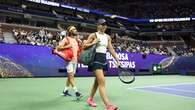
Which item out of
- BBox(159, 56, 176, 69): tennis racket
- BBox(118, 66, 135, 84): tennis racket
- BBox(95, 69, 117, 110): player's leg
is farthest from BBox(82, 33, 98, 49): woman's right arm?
BBox(159, 56, 176, 69): tennis racket

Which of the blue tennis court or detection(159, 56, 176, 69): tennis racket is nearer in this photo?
the blue tennis court

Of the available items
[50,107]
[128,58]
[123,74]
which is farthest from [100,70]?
[128,58]

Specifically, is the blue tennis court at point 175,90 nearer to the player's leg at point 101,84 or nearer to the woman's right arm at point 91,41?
the player's leg at point 101,84

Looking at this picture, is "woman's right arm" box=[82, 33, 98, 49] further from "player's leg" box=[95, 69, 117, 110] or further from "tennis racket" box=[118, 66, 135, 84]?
"tennis racket" box=[118, 66, 135, 84]

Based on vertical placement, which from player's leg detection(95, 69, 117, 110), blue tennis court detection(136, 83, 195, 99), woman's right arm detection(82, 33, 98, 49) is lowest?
blue tennis court detection(136, 83, 195, 99)

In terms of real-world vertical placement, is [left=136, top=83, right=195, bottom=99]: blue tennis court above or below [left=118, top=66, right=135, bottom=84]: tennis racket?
below

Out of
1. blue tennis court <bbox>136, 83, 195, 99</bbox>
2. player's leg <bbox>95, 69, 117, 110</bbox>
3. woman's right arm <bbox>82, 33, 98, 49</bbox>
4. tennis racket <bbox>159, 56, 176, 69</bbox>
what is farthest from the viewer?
tennis racket <bbox>159, 56, 176, 69</bbox>

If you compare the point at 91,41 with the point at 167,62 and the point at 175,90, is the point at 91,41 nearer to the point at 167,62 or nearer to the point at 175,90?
the point at 175,90

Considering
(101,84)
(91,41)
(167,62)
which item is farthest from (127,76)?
(167,62)

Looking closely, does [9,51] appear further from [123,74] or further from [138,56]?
[138,56]

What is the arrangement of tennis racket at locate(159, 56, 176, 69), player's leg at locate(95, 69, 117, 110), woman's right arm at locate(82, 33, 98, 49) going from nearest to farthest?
player's leg at locate(95, 69, 117, 110) → woman's right arm at locate(82, 33, 98, 49) → tennis racket at locate(159, 56, 176, 69)

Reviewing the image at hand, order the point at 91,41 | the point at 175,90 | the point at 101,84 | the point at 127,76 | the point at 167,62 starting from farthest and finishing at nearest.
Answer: the point at 167,62, the point at 175,90, the point at 127,76, the point at 91,41, the point at 101,84

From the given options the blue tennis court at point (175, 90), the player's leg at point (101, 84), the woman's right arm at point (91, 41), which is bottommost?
the blue tennis court at point (175, 90)

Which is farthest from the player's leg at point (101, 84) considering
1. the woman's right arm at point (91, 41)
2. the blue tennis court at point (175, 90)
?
the blue tennis court at point (175, 90)
